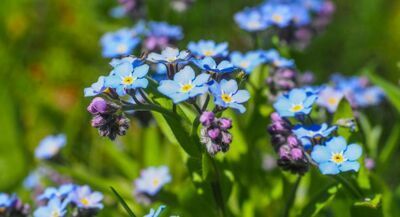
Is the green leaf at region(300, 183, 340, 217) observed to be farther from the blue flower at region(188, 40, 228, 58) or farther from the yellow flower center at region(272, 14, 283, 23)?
the yellow flower center at region(272, 14, 283, 23)

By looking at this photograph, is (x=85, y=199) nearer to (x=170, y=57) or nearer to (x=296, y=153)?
(x=170, y=57)

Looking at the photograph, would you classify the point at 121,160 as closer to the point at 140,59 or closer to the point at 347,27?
the point at 140,59

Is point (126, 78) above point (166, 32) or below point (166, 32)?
below

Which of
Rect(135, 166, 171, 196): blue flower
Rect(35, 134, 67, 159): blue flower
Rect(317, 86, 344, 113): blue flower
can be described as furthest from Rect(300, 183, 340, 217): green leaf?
Rect(35, 134, 67, 159): blue flower

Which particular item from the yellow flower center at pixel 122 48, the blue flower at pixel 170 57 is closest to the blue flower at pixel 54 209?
the blue flower at pixel 170 57

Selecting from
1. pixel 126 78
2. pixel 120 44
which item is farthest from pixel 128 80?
pixel 120 44

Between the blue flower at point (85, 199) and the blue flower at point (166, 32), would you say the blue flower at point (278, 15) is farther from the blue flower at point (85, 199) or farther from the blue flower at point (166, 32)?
the blue flower at point (85, 199)
